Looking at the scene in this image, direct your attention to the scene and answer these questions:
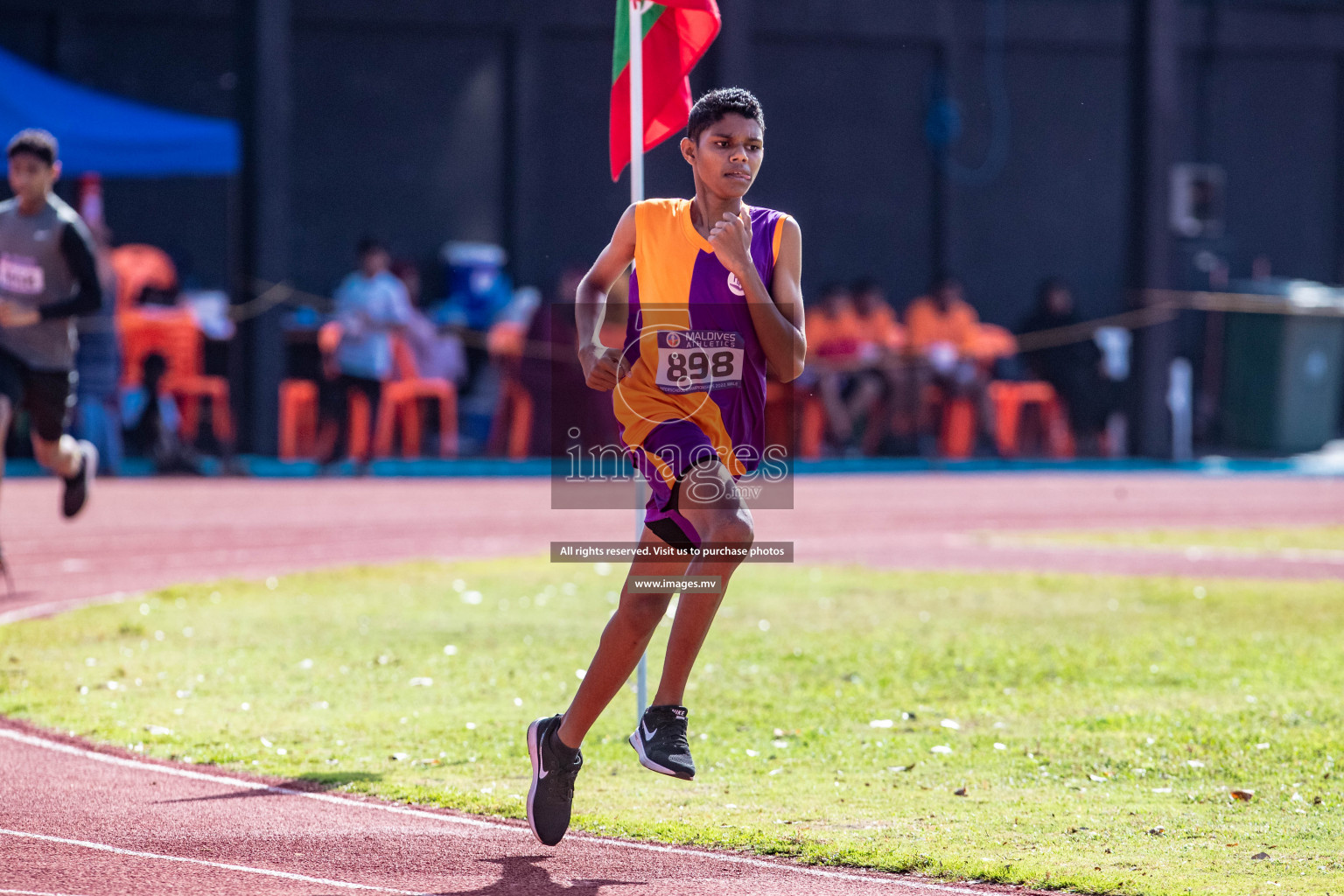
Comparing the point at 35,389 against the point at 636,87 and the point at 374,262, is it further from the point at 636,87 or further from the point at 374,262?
the point at 374,262

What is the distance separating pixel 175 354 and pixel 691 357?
48.7 ft

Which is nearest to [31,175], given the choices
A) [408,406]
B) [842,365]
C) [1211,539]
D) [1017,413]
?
[1211,539]

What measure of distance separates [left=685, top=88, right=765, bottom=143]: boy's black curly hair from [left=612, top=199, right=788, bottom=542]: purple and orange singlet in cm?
28

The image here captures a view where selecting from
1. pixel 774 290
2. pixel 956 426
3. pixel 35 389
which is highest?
pixel 774 290

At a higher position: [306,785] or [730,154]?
[730,154]

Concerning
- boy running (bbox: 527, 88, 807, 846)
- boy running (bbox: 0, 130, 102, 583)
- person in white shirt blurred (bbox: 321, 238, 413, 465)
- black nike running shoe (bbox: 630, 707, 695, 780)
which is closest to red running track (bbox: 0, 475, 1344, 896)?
black nike running shoe (bbox: 630, 707, 695, 780)

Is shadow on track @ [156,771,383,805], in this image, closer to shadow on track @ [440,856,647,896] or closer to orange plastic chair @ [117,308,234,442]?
shadow on track @ [440,856,647,896]

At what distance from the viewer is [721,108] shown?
5.43 meters

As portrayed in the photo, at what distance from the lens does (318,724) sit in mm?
7332

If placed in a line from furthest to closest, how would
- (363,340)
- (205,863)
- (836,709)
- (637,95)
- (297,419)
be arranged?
1. (297,419)
2. (363,340)
3. (836,709)
4. (637,95)
5. (205,863)

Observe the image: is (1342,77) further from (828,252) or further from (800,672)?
(800,672)

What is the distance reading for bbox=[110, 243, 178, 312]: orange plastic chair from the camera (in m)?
19.5

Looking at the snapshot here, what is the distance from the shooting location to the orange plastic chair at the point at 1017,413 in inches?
904

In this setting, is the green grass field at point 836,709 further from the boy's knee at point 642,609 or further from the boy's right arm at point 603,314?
the boy's right arm at point 603,314
